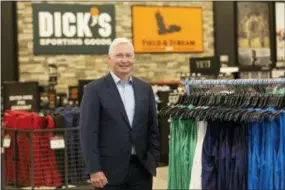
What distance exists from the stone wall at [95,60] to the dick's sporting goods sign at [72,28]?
126mm

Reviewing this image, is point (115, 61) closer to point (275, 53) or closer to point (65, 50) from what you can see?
point (65, 50)

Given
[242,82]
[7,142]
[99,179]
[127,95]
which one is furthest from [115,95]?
Result: [7,142]

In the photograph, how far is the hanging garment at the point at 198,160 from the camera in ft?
13.6

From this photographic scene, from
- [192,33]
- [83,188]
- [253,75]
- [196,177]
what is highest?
[192,33]

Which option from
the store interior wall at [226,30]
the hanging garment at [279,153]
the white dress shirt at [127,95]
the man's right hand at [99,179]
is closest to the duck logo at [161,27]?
the store interior wall at [226,30]

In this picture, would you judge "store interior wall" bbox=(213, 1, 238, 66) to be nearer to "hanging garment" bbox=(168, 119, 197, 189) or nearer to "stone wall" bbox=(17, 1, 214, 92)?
"stone wall" bbox=(17, 1, 214, 92)

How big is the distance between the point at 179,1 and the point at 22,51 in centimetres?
355

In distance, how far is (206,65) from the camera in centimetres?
751

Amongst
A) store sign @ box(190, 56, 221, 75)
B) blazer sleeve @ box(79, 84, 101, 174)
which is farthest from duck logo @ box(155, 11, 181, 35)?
blazer sleeve @ box(79, 84, 101, 174)

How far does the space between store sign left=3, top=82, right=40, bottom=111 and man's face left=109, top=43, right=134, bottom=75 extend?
4.77 meters

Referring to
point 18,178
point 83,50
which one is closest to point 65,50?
point 83,50

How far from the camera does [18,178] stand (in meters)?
6.05

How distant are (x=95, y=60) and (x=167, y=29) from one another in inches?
68.2

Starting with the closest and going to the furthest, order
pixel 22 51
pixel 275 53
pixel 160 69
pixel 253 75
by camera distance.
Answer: pixel 253 75 → pixel 22 51 → pixel 160 69 → pixel 275 53
